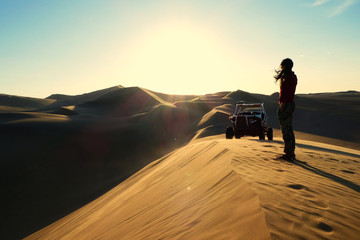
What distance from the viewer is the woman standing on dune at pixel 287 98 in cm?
553

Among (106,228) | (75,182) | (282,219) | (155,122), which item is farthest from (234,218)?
(155,122)

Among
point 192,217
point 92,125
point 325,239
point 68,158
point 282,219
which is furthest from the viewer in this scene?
point 92,125

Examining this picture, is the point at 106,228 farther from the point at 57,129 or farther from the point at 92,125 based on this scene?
the point at 92,125

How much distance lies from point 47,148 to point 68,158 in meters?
1.81

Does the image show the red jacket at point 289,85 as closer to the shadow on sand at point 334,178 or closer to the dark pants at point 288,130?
the dark pants at point 288,130

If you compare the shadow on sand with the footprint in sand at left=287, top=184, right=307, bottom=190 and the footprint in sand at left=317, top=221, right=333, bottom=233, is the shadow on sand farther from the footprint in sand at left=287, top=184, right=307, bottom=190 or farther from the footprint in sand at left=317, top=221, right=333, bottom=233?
the footprint in sand at left=317, top=221, right=333, bottom=233

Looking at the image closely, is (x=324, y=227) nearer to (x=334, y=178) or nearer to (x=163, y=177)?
(x=334, y=178)

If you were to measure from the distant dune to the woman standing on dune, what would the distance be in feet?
1.52

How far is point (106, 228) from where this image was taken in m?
4.06

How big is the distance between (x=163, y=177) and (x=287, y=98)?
3.47 metres

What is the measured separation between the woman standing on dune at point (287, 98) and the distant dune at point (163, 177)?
464 mm

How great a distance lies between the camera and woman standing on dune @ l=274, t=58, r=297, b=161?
5.53 m

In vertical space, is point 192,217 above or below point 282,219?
below

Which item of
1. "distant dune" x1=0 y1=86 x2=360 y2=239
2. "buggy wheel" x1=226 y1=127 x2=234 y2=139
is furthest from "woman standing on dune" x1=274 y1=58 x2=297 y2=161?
"buggy wheel" x1=226 y1=127 x2=234 y2=139
